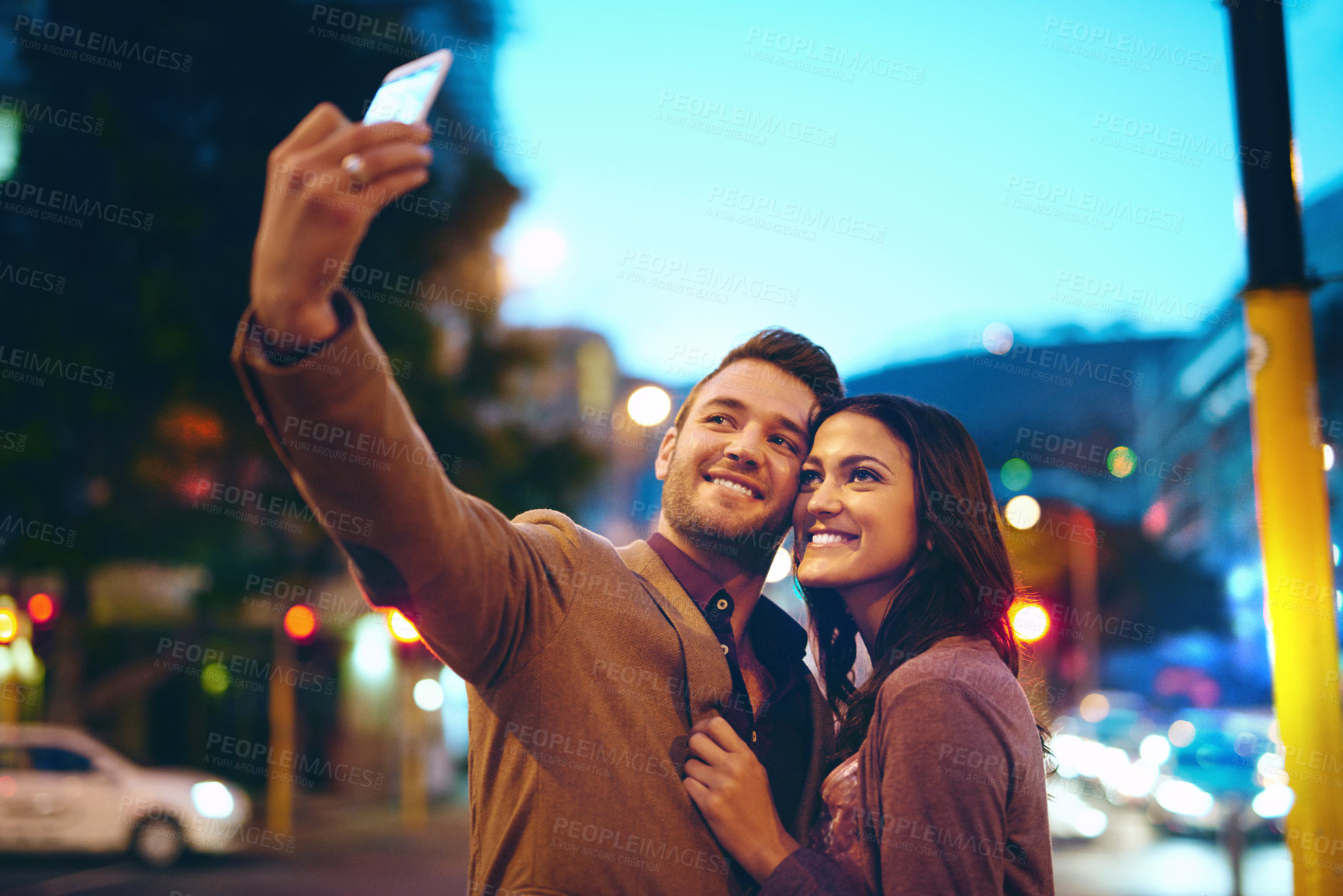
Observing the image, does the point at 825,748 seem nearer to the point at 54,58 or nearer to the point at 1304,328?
the point at 1304,328

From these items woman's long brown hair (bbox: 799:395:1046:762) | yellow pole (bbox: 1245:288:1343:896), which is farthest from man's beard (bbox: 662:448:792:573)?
yellow pole (bbox: 1245:288:1343:896)

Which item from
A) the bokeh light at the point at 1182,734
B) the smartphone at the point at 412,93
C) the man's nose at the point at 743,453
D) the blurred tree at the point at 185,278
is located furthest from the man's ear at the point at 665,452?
the bokeh light at the point at 1182,734

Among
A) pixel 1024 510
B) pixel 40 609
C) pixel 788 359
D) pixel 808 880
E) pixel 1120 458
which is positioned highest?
pixel 1024 510

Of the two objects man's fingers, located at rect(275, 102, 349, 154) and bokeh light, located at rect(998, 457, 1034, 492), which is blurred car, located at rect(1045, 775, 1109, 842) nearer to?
bokeh light, located at rect(998, 457, 1034, 492)

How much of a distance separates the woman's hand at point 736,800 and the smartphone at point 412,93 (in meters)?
1.52

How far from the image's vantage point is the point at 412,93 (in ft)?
5.88

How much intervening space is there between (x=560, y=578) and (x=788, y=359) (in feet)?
3.57

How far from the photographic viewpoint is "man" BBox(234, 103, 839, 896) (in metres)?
1.72

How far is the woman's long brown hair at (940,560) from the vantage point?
271 cm

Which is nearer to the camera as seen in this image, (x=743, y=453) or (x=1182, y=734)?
(x=743, y=453)

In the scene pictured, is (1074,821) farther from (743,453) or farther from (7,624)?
(743,453)

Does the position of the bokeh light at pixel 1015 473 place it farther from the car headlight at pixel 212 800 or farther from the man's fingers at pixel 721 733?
the man's fingers at pixel 721 733

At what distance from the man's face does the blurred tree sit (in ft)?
38.5

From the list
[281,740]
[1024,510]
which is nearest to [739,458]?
[281,740]
